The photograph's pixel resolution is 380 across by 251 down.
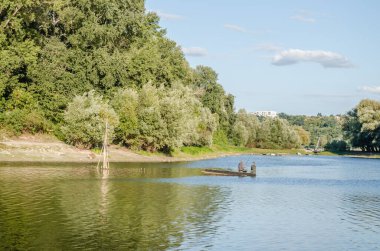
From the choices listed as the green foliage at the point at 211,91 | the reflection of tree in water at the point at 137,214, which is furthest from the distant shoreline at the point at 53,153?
the green foliage at the point at 211,91

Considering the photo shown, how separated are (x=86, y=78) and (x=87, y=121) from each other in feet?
48.8

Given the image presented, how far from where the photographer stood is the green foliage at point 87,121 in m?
92.5

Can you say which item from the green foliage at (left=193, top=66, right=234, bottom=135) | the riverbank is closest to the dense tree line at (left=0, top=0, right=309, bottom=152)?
the riverbank

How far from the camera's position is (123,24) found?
11112 centimetres

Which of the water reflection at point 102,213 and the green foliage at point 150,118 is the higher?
the green foliage at point 150,118

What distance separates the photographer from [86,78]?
10500 cm

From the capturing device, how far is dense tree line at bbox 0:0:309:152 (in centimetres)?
9394

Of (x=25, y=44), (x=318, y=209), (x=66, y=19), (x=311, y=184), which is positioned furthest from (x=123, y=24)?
(x=318, y=209)

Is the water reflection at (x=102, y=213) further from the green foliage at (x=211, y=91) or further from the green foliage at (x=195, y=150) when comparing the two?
the green foliage at (x=211, y=91)

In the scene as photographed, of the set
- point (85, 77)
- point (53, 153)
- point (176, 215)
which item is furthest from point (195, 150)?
point (176, 215)

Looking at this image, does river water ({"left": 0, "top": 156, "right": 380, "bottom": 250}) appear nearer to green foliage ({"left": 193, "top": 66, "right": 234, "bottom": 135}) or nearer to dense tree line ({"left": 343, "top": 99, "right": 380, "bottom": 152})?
green foliage ({"left": 193, "top": 66, "right": 234, "bottom": 135})

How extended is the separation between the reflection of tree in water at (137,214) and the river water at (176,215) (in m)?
0.05

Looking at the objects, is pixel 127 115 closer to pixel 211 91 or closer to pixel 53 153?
pixel 53 153

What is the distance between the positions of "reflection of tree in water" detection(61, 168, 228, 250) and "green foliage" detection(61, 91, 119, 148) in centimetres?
3852
